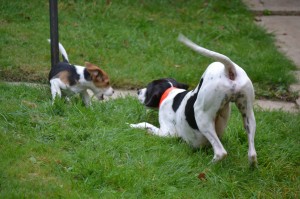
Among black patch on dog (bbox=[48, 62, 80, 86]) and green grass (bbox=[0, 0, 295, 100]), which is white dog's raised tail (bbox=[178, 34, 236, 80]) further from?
green grass (bbox=[0, 0, 295, 100])

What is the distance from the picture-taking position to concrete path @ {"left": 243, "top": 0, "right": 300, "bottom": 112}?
10122 mm

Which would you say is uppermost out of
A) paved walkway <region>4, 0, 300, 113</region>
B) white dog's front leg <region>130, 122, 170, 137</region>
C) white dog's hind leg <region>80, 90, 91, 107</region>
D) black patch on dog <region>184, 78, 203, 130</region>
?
black patch on dog <region>184, 78, 203, 130</region>

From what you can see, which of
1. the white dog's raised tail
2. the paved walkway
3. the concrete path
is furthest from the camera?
the concrete path

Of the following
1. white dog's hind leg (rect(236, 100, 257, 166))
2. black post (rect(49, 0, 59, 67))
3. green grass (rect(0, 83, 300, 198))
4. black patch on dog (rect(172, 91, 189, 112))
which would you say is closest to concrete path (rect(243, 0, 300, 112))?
black patch on dog (rect(172, 91, 189, 112))

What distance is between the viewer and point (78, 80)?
7.08m

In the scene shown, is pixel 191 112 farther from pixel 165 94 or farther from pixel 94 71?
pixel 94 71

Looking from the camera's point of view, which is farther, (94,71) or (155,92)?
(94,71)

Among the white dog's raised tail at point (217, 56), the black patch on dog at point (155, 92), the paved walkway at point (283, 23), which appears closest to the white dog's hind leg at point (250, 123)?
the white dog's raised tail at point (217, 56)

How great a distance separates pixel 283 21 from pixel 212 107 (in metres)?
6.97

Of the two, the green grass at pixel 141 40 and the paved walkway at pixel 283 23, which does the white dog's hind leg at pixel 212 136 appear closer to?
the paved walkway at pixel 283 23

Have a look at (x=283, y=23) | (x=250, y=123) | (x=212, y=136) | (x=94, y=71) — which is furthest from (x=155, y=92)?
(x=283, y=23)

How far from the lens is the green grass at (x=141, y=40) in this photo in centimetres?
848

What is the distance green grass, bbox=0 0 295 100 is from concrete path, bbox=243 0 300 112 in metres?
0.22

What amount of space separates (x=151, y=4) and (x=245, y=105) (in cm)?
702
